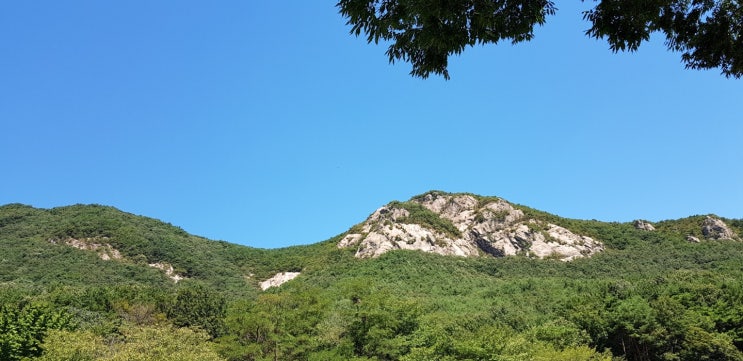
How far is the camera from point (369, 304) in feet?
114

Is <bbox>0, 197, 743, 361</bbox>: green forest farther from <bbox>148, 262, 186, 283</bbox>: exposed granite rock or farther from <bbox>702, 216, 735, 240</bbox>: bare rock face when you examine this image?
<bbox>702, 216, 735, 240</bbox>: bare rock face

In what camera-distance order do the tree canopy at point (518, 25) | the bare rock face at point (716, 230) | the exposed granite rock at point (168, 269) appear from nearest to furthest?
the tree canopy at point (518, 25) → the exposed granite rock at point (168, 269) → the bare rock face at point (716, 230)

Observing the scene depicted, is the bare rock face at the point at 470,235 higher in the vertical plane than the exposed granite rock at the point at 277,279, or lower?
higher

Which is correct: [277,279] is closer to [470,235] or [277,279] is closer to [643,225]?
[470,235]

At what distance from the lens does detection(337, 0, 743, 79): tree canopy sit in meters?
5.22

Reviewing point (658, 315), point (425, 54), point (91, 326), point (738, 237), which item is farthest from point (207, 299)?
point (738, 237)

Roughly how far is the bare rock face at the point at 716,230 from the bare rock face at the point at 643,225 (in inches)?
456

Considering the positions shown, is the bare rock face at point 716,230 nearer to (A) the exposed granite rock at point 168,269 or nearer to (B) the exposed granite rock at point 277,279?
(B) the exposed granite rock at point 277,279

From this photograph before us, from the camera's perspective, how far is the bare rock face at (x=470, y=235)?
10525cm

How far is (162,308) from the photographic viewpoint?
5475cm

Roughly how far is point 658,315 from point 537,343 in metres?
15.7

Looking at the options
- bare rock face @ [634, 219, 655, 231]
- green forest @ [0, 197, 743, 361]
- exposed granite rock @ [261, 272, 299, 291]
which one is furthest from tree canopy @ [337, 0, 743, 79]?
bare rock face @ [634, 219, 655, 231]

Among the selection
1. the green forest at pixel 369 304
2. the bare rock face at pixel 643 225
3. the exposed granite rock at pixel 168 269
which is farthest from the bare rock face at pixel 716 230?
the exposed granite rock at pixel 168 269

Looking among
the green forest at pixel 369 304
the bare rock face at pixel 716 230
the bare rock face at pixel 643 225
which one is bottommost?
the green forest at pixel 369 304
